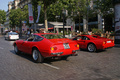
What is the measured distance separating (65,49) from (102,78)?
2.17 meters

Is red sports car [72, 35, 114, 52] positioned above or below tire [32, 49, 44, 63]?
above

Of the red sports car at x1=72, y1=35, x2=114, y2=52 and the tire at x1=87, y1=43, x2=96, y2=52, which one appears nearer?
the red sports car at x1=72, y1=35, x2=114, y2=52

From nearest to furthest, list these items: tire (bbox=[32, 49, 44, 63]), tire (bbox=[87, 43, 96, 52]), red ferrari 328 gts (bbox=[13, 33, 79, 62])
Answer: red ferrari 328 gts (bbox=[13, 33, 79, 62]) → tire (bbox=[32, 49, 44, 63]) → tire (bbox=[87, 43, 96, 52])

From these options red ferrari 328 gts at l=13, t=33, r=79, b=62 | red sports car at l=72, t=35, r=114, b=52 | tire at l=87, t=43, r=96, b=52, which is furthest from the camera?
tire at l=87, t=43, r=96, b=52

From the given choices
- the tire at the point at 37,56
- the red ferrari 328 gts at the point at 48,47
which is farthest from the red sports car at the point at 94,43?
the tire at the point at 37,56

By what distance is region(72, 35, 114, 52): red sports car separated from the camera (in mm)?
8752

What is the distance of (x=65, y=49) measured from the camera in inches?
231

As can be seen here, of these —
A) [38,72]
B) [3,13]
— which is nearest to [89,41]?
[38,72]

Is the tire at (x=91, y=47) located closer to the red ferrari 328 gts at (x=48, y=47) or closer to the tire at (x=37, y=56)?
the red ferrari 328 gts at (x=48, y=47)

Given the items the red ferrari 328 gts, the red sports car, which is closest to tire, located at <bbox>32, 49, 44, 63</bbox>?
the red ferrari 328 gts

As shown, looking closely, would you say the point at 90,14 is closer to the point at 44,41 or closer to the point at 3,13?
the point at 44,41

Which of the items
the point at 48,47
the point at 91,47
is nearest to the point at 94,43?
the point at 91,47

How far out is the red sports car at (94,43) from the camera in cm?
875

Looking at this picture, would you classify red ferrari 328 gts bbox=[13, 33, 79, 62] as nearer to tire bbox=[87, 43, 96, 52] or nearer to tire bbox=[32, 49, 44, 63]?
tire bbox=[32, 49, 44, 63]
